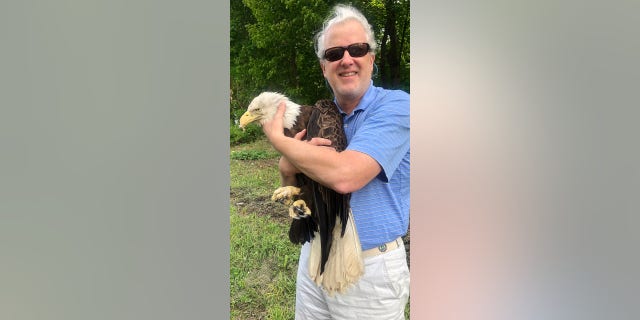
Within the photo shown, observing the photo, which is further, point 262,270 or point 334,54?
point 262,270

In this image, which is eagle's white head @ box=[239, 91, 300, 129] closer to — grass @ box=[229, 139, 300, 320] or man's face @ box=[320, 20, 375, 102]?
grass @ box=[229, 139, 300, 320]

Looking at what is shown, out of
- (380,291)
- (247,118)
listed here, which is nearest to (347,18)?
(247,118)

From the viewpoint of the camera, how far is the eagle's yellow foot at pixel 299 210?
99.3 inches

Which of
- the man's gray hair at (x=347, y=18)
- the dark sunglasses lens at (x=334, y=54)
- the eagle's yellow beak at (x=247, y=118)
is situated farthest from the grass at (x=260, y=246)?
the man's gray hair at (x=347, y=18)

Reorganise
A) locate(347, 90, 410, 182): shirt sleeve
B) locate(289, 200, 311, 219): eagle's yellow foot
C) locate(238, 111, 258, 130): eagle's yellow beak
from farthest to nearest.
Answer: locate(238, 111, 258, 130): eagle's yellow beak
locate(289, 200, 311, 219): eagle's yellow foot
locate(347, 90, 410, 182): shirt sleeve

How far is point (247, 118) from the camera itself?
8.66 feet

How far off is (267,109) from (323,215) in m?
0.56

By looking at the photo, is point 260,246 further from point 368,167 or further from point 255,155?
point 368,167

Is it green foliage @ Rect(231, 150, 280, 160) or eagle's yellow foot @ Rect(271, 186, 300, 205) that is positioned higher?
green foliage @ Rect(231, 150, 280, 160)

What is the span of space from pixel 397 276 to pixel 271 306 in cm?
61

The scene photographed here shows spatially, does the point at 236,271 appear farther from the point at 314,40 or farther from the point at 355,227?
the point at 314,40

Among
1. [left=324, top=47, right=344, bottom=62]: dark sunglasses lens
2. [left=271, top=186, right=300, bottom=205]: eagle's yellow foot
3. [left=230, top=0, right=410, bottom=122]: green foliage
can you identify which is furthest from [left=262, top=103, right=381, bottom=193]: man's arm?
[left=324, top=47, right=344, bottom=62]: dark sunglasses lens

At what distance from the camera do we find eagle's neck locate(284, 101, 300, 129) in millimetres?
2557

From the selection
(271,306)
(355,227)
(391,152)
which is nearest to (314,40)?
(391,152)
